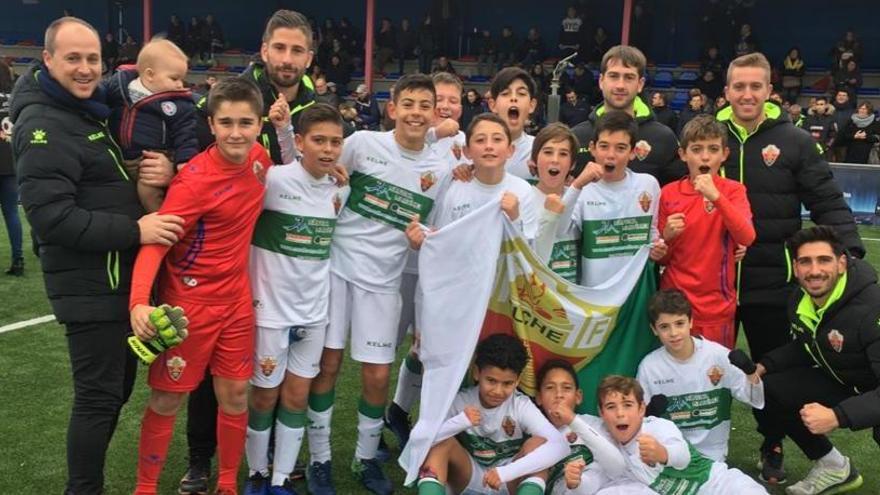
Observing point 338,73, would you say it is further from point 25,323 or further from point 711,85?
point 25,323

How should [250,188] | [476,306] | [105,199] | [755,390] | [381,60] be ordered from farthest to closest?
[381,60], [755,390], [476,306], [250,188], [105,199]

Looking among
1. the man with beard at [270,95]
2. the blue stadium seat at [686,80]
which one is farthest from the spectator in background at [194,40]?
the man with beard at [270,95]

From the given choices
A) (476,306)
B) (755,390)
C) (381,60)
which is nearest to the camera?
(476,306)

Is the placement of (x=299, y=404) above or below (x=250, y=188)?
below

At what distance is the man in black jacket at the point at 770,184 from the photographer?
4.13 m

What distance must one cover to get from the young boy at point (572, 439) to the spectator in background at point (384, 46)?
21212mm

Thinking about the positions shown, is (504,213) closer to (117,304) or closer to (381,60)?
(117,304)

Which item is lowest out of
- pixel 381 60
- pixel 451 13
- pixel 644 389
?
pixel 644 389

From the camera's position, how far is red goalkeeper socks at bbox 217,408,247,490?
358 cm

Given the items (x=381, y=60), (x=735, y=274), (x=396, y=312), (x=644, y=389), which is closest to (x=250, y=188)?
(x=396, y=312)

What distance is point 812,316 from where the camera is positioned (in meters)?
3.83

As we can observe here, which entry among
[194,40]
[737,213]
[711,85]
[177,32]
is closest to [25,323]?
[737,213]

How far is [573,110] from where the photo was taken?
17484 mm

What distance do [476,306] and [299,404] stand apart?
93 centimetres
